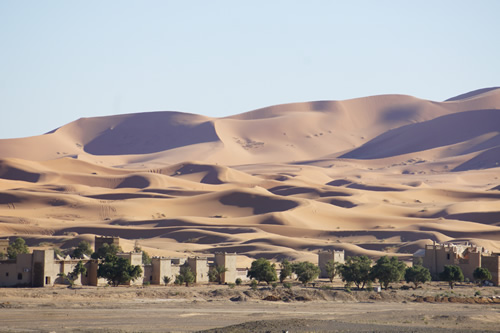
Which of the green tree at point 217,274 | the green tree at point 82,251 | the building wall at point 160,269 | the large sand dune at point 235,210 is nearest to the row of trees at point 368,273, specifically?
the green tree at point 217,274

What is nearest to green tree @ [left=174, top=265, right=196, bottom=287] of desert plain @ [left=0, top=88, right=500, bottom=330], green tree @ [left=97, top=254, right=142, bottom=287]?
green tree @ [left=97, top=254, right=142, bottom=287]

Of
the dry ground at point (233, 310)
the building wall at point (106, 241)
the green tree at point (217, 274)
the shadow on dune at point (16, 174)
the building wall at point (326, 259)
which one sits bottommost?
the dry ground at point (233, 310)

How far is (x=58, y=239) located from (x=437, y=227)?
38.5 meters

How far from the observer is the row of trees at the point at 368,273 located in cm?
5647

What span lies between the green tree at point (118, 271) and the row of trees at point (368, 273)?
7836 millimetres

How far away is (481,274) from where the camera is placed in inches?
2370

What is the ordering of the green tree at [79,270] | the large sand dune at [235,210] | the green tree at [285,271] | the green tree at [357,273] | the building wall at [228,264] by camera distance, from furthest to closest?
the large sand dune at [235,210], the green tree at [285,271], the building wall at [228,264], the green tree at [357,273], the green tree at [79,270]

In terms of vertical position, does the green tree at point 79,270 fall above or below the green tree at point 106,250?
below

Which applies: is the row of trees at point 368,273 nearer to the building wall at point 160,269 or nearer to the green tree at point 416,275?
the green tree at point 416,275

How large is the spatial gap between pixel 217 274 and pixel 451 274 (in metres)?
14.4

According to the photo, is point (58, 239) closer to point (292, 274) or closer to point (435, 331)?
point (292, 274)

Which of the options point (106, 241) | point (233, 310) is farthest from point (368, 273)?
point (106, 241)

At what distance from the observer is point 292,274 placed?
6412 cm

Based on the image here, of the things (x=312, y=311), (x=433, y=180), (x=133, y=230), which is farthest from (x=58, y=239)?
(x=433, y=180)
